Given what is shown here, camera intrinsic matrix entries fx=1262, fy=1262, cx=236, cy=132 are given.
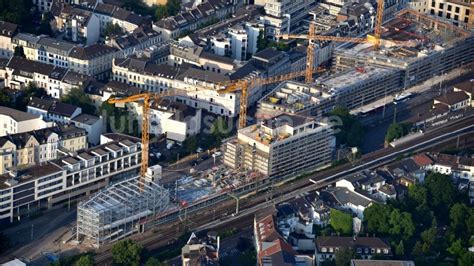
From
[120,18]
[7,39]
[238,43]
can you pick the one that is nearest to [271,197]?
[238,43]

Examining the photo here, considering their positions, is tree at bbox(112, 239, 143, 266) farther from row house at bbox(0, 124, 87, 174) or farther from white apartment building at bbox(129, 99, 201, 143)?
white apartment building at bbox(129, 99, 201, 143)

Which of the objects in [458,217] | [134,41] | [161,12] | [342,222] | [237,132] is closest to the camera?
[342,222]

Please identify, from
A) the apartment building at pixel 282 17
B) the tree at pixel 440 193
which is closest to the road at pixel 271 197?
the tree at pixel 440 193

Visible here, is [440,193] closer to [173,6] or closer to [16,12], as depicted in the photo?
[173,6]

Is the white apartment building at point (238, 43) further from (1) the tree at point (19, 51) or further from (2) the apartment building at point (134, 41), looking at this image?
(1) the tree at point (19, 51)

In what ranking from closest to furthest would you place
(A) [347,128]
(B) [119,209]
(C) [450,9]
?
(B) [119,209]
(A) [347,128]
(C) [450,9]

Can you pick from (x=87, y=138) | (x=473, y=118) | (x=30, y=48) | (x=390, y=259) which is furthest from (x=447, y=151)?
(x=30, y=48)

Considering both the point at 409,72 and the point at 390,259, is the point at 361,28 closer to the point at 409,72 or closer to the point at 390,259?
the point at 409,72
